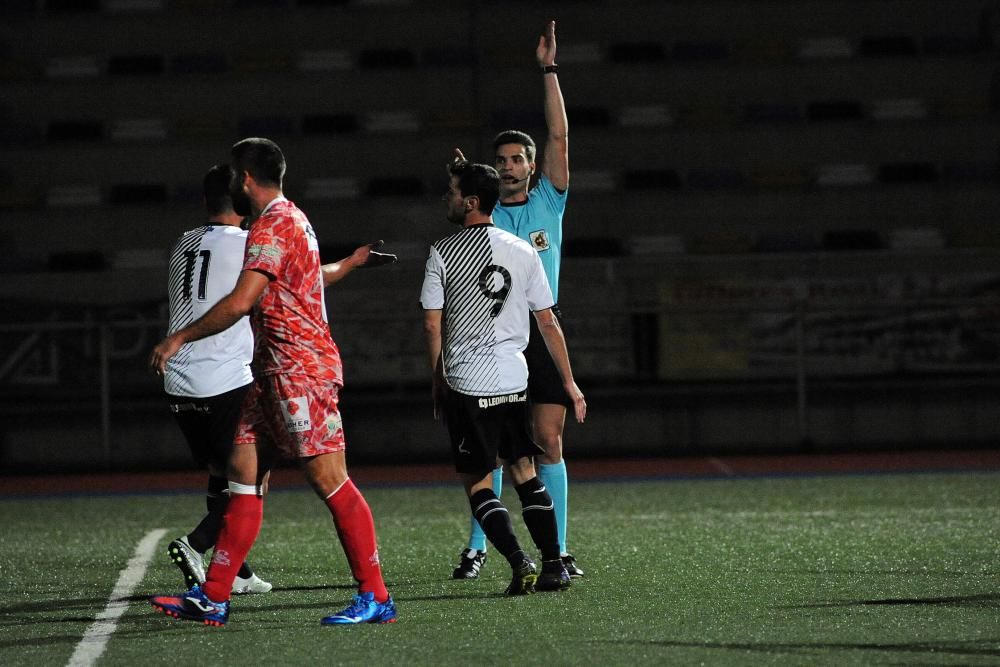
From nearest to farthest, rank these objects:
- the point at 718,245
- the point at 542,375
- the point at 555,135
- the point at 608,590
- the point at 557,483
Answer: the point at 608,590 < the point at 542,375 < the point at 555,135 < the point at 557,483 < the point at 718,245

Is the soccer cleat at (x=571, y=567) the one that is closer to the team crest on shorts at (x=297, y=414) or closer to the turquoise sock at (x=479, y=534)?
the turquoise sock at (x=479, y=534)

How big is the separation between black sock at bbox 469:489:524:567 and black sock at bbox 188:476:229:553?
3.40 feet

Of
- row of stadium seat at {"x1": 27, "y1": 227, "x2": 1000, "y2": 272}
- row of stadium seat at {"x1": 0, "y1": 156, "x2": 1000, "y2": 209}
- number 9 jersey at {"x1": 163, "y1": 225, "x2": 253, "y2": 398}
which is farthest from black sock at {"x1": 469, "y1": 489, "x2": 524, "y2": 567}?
row of stadium seat at {"x1": 0, "y1": 156, "x2": 1000, "y2": 209}

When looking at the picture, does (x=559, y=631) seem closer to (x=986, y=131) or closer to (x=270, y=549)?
(x=270, y=549)

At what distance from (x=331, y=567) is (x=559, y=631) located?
236cm

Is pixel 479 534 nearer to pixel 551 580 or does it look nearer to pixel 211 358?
pixel 551 580

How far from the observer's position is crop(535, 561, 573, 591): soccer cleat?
20.9ft

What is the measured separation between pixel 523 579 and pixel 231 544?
1.27 m

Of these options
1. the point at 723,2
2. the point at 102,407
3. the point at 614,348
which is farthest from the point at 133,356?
the point at 723,2

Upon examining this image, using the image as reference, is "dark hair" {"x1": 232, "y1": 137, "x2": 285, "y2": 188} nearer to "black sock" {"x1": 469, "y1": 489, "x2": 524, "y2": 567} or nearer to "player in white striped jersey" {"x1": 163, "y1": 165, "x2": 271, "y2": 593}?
"player in white striped jersey" {"x1": 163, "y1": 165, "x2": 271, "y2": 593}

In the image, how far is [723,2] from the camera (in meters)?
20.7

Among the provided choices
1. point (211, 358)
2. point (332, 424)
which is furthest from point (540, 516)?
point (211, 358)

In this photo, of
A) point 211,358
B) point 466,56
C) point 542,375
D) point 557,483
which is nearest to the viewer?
point 211,358

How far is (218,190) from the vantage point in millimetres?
6484
